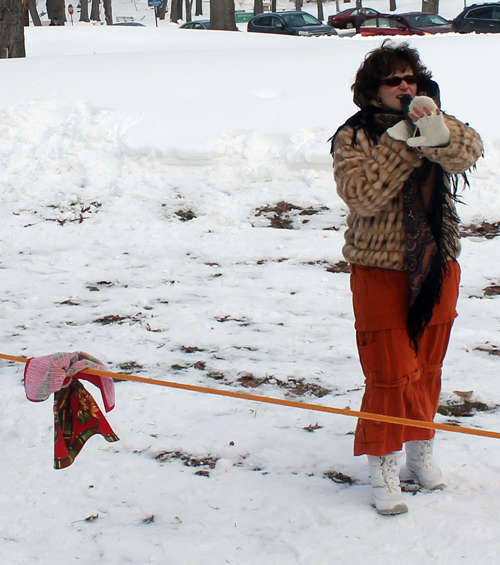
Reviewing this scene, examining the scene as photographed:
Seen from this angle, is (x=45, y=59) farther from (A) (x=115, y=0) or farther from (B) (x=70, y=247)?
(A) (x=115, y=0)

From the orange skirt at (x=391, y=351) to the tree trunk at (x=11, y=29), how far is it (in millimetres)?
9303

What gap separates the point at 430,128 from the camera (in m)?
2.21

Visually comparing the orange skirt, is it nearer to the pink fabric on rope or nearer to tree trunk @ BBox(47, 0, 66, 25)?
the pink fabric on rope

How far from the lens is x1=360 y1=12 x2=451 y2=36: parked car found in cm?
2345

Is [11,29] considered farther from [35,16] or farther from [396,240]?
[35,16]

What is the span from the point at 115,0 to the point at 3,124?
5073cm

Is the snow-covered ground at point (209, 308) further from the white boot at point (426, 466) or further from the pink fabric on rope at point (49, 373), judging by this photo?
the pink fabric on rope at point (49, 373)

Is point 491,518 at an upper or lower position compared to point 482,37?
lower

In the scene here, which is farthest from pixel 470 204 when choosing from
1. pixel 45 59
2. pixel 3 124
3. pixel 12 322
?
pixel 45 59

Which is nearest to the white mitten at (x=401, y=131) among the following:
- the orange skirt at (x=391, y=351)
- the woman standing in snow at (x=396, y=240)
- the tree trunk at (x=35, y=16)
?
the woman standing in snow at (x=396, y=240)

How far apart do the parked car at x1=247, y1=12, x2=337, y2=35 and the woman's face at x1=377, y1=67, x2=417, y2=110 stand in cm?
2145

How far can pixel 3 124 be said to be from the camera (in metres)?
7.15

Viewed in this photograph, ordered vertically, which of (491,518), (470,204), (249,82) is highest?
(249,82)

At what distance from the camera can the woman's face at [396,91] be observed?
2.40 m
